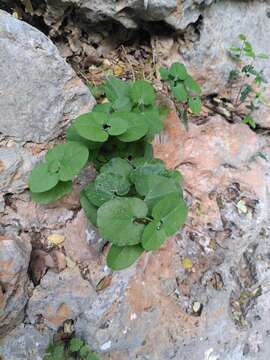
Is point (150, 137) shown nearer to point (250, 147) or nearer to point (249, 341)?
point (250, 147)

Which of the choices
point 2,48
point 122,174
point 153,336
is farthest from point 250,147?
point 2,48

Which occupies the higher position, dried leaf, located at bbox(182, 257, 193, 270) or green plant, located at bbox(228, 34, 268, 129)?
green plant, located at bbox(228, 34, 268, 129)

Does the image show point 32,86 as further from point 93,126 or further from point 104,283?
point 104,283

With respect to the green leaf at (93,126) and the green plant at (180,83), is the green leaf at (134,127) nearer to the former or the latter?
the green leaf at (93,126)

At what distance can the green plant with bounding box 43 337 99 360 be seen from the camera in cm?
Answer: 144

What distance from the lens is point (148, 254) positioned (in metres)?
1.63

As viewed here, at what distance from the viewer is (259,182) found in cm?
187

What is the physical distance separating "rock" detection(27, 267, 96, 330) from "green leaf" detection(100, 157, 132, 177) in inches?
16.1

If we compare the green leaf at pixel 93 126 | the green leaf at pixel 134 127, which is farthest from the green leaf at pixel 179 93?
the green leaf at pixel 93 126

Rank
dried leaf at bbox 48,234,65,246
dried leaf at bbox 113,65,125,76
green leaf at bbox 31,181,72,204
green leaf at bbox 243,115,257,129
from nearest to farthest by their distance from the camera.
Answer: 1. green leaf at bbox 31,181,72,204
2. dried leaf at bbox 48,234,65,246
3. dried leaf at bbox 113,65,125,76
4. green leaf at bbox 243,115,257,129

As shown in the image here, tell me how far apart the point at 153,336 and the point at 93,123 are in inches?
34.6

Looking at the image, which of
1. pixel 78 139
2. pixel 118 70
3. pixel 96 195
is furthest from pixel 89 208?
pixel 118 70

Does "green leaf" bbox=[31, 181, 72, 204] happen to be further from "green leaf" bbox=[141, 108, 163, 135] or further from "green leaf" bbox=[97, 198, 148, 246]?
"green leaf" bbox=[141, 108, 163, 135]

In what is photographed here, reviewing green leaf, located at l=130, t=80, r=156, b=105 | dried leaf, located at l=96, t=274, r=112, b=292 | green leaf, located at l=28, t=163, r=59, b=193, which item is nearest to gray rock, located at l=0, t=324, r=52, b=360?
dried leaf, located at l=96, t=274, r=112, b=292
